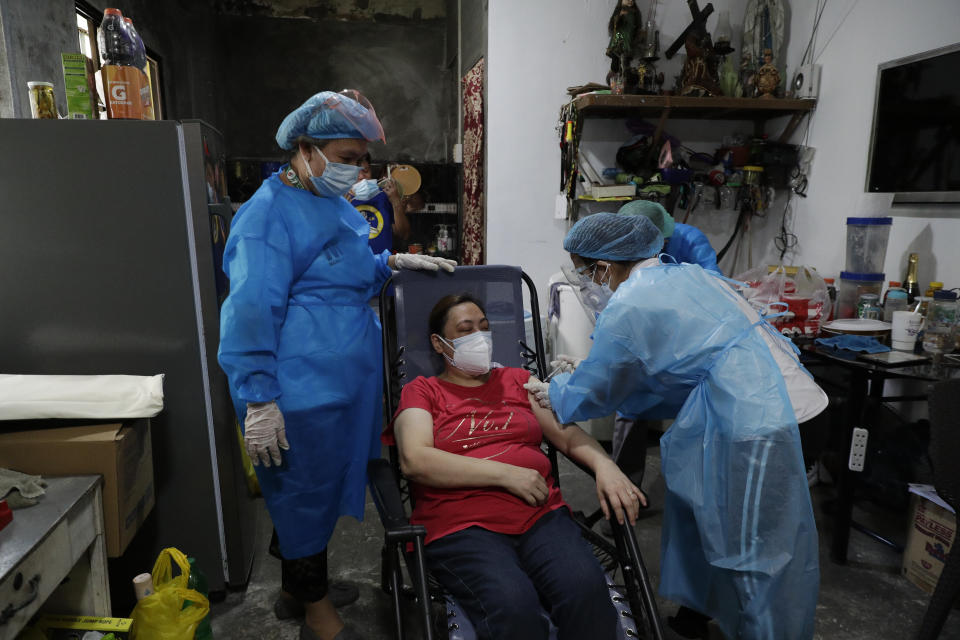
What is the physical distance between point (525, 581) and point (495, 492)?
0.26 meters

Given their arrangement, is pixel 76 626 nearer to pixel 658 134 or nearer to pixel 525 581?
pixel 525 581

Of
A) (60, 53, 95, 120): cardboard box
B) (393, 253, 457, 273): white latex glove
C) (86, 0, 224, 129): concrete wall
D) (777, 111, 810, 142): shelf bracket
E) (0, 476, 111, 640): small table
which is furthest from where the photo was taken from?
(86, 0, 224, 129): concrete wall

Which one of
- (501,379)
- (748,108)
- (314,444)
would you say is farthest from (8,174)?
(748,108)

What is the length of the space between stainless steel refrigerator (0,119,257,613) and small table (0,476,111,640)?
39 centimetres

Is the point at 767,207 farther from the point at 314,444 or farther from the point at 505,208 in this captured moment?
the point at 314,444

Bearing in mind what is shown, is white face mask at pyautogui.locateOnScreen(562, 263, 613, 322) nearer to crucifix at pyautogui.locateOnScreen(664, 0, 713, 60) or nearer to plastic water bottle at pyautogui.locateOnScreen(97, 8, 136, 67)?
plastic water bottle at pyautogui.locateOnScreen(97, 8, 136, 67)

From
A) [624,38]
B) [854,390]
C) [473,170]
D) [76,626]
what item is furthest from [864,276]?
[76,626]

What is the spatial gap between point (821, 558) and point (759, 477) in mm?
1295

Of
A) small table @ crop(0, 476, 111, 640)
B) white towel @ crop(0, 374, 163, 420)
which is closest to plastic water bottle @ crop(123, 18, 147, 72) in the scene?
white towel @ crop(0, 374, 163, 420)

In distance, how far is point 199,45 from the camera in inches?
215

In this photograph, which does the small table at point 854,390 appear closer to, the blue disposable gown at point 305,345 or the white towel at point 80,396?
the blue disposable gown at point 305,345

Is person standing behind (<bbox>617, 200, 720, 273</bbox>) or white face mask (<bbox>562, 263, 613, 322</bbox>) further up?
person standing behind (<bbox>617, 200, 720, 273</bbox>)

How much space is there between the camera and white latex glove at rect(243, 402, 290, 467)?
1.53 meters

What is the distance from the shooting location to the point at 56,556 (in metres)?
1.31
